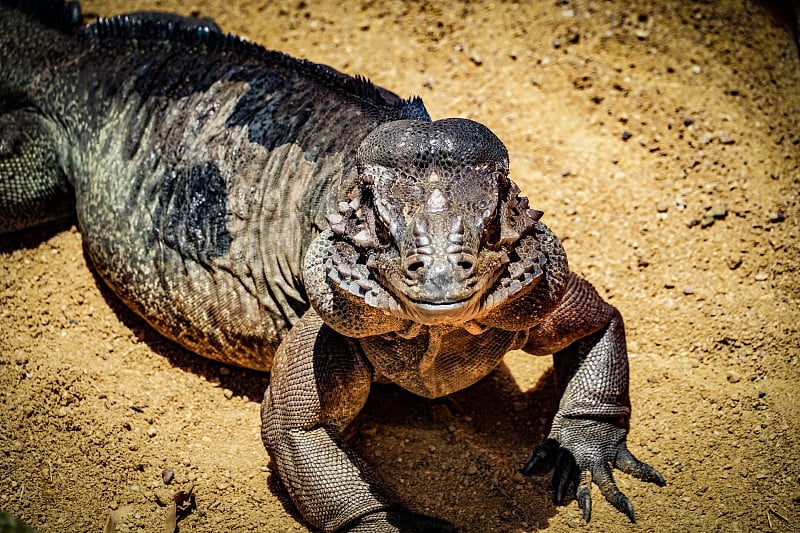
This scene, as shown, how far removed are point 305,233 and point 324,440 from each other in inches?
54.2

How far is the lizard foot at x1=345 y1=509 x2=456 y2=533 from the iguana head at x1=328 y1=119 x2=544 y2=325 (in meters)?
1.71

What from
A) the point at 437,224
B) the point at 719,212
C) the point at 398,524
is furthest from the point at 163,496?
the point at 719,212

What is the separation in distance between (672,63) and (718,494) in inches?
182

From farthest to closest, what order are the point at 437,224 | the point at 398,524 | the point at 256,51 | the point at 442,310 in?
the point at 256,51
the point at 398,524
the point at 437,224
the point at 442,310

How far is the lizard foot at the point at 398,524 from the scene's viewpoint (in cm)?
526

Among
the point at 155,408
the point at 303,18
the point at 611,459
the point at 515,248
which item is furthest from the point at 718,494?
the point at 303,18

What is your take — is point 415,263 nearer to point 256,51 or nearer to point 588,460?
point 588,460

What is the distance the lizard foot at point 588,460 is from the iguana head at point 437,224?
1.84 m

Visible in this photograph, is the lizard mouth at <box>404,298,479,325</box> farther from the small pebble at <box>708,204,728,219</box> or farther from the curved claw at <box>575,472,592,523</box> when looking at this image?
the small pebble at <box>708,204,728,219</box>

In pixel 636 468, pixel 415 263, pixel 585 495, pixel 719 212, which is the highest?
pixel 415 263

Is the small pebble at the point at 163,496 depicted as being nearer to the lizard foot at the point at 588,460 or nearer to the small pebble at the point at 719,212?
the lizard foot at the point at 588,460

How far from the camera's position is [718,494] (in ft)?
17.8

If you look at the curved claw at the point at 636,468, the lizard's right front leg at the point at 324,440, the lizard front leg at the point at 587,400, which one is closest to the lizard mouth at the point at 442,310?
the lizard's right front leg at the point at 324,440

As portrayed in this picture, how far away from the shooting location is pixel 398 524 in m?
5.27
